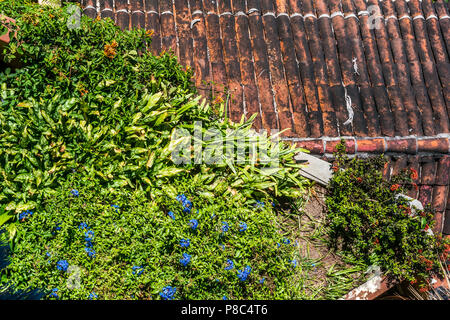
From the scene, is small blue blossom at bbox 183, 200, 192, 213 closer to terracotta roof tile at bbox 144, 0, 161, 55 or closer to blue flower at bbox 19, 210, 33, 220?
blue flower at bbox 19, 210, 33, 220

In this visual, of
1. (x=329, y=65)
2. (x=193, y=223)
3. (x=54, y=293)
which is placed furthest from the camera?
(x=329, y=65)

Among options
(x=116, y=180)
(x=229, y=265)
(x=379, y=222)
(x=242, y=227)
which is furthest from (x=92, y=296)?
(x=379, y=222)

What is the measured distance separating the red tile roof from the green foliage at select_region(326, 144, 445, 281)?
1.03 ft

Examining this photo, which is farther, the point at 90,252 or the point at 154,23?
the point at 154,23

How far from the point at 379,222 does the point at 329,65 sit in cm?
220

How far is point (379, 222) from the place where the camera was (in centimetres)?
420

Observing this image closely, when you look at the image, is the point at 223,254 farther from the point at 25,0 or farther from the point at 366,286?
the point at 25,0

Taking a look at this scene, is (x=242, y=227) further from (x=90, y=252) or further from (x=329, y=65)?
(x=329, y=65)

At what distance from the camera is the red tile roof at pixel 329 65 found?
4641mm

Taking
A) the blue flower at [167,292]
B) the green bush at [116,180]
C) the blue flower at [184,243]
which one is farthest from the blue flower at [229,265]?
the blue flower at [167,292]

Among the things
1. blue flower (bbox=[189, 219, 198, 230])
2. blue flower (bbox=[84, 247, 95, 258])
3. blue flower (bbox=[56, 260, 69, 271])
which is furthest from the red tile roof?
blue flower (bbox=[56, 260, 69, 271])

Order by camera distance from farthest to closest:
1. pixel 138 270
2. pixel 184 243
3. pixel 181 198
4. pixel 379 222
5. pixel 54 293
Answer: pixel 379 222 < pixel 181 198 < pixel 184 243 < pixel 138 270 < pixel 54 293

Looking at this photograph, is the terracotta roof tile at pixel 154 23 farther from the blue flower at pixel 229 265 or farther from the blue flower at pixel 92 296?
the blue flower at pixel 92 296

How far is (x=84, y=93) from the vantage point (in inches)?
165
